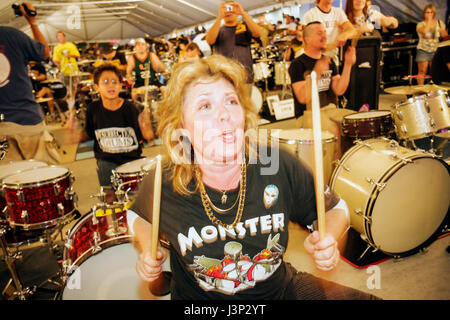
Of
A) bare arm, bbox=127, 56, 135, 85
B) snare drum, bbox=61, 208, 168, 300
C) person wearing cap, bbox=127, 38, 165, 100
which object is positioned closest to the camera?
snare drum, bbox=61, 208, 168, 300

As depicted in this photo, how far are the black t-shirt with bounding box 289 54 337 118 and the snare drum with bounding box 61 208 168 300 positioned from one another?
246cm

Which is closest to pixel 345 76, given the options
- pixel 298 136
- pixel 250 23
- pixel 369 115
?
pixel 369 115

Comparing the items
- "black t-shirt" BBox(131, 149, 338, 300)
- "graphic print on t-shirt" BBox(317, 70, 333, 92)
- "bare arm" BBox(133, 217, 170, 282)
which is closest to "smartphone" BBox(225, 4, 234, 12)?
"graphic print on t-shirt" BBox(317, 70, 333, 92)

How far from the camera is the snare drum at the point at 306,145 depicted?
2441mm

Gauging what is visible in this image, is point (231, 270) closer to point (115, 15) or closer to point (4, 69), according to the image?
point (4, 69)

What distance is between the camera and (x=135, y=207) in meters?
1.20

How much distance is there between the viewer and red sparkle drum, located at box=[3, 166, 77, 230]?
2.01m

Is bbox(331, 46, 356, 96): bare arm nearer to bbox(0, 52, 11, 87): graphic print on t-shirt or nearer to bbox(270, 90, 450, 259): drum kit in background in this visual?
bbox(270, 90, 450, 259): drum kit in background

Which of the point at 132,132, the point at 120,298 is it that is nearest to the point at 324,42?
the point at 132,132

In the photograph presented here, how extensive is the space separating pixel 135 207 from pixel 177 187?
0.20m

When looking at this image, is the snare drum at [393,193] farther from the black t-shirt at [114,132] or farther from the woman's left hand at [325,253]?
the black t-shirt at [114,132]

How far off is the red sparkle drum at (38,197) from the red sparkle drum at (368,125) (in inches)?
91.8

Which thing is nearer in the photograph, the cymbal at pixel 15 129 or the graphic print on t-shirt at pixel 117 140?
the cymbal at pixel 15 129

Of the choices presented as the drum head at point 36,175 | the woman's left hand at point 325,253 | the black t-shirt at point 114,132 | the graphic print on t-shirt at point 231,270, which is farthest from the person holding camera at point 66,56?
the woman's left hand at point 325,253
